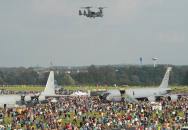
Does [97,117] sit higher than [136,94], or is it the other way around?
[136,94]

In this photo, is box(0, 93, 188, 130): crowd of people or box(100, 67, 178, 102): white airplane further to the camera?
box(100, 67, 178, 102): white airplane

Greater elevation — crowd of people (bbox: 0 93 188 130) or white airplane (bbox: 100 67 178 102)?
white airplane (bbox: 100 67 178 102)

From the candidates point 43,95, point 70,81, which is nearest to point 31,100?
point 43,95

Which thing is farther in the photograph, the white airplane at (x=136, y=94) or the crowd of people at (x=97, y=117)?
the white airplane at (x=136, y=94)

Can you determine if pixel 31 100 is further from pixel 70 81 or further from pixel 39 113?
pixel 70 81

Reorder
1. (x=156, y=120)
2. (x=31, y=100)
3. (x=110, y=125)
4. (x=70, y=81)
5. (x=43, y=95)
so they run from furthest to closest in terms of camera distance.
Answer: (x=70, y=81)
(x=43, y=95)
(x=31, y=100)
(x=156, y=120)
(x=110, y=125)

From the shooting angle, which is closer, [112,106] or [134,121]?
[134,121]

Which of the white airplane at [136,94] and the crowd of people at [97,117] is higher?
the white airplane at [136,94]

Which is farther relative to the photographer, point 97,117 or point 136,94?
point 136,94
